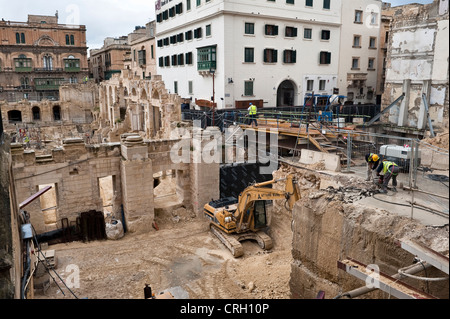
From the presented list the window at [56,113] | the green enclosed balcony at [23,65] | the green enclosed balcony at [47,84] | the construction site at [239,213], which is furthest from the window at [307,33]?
the green enclosed balcony at [23,65]

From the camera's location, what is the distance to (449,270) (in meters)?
4.98

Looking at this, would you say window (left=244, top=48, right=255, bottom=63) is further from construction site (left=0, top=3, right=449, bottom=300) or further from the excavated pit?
the excavated pit

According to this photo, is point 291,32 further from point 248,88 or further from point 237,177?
point 237,177

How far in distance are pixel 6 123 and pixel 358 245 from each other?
4829cm

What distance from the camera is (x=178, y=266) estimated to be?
47.5 ft

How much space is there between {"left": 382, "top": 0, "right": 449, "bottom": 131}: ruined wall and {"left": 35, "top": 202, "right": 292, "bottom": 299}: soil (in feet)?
48.0

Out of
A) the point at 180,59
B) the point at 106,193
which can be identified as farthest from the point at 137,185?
the point at 180,59

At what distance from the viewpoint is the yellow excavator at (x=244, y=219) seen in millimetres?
14789

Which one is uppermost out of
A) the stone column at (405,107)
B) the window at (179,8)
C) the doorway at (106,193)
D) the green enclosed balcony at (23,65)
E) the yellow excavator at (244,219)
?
the window at (179,8)

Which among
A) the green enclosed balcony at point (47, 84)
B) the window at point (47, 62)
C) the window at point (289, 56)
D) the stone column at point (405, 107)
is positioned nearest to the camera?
the stone column at point (405, 107)

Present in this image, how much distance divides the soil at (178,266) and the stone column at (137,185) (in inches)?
28.8

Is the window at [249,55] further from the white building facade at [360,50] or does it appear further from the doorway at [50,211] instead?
the doorway at [50,211]

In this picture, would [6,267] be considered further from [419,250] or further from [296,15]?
[296,15]

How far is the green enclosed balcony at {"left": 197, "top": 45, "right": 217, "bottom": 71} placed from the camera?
1275 inches
